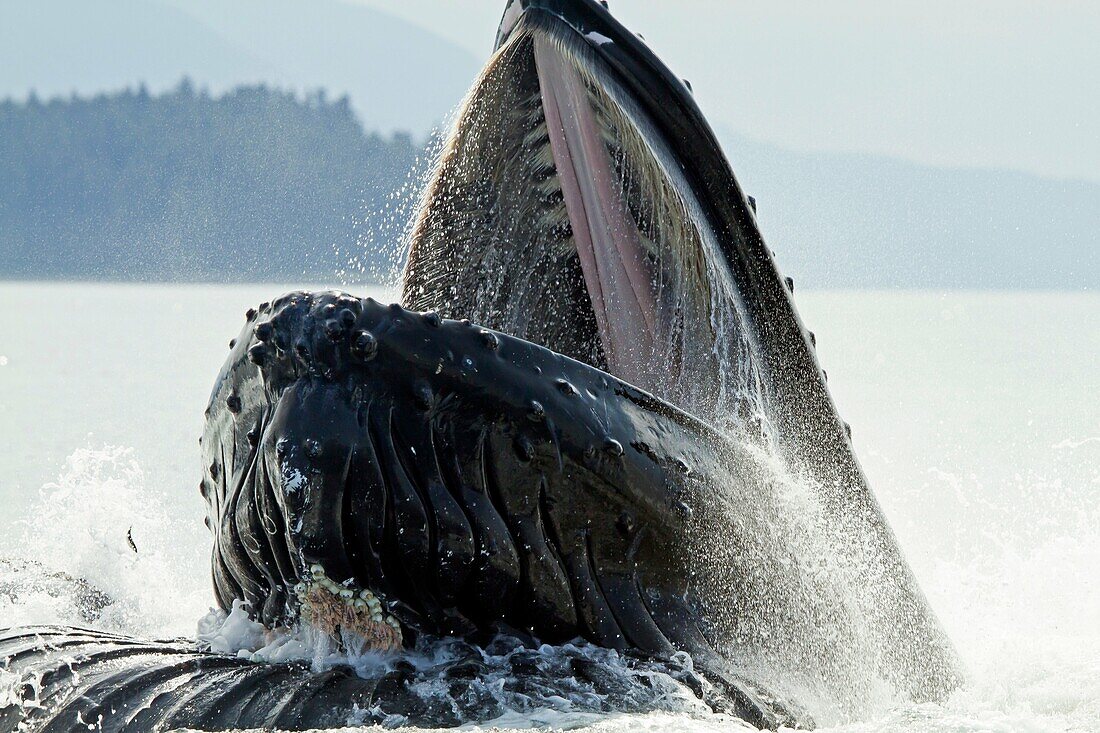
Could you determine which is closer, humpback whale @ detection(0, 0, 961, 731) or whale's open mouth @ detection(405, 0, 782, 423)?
humpback whale @ detection(0, 0, 961, 731)

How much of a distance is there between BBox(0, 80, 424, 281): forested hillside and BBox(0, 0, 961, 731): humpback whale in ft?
190

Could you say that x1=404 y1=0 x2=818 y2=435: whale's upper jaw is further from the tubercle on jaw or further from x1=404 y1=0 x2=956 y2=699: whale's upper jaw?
the tubercle on jaw

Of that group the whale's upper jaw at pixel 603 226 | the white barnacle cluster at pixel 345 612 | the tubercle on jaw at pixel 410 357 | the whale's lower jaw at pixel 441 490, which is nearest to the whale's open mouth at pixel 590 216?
the whale's upper jaw at pixel 603 226

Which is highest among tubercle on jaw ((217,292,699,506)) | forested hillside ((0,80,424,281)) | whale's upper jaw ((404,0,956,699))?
forested hillside ((0,80,424,281))

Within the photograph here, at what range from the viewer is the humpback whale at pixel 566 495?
3006 millimetres

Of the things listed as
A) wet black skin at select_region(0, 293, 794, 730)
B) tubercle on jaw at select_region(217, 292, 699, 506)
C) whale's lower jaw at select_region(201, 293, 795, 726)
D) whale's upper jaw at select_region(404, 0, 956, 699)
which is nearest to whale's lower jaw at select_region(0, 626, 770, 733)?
wet black skin at select_region(0, 293, 794, 730)

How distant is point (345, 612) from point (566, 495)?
Answer: 0.60 meters

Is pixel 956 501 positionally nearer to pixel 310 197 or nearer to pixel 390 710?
pixel 390 710

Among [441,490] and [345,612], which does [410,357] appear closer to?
[441,490]

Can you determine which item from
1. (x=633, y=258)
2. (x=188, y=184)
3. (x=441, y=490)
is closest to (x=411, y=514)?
(x=441, y=490)

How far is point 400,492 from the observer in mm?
3025

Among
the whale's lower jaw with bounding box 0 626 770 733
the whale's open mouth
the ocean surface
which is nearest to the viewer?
the whale's lower jaw with bounding box 0 626 770 733

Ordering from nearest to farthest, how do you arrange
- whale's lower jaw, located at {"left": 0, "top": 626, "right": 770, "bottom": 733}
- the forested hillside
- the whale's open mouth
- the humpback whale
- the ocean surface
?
whale's lower jaw, located at {"left": 0, "top": 626, "right": 770, "bottom": 733}, the humpback whale, the whale's open mouth, the ocean surface, the forested hillside

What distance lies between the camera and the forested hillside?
65.1 meters
